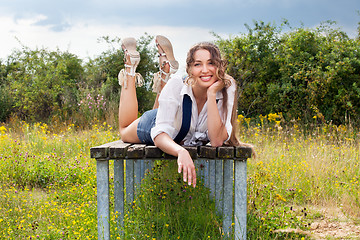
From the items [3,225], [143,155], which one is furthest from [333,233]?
[3,225]

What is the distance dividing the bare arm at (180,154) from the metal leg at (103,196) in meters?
0.47

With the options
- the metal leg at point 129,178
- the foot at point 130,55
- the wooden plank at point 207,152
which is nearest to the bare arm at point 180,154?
the wooden plank at point 207,152

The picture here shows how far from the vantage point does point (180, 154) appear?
259cm

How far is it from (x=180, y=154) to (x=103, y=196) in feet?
2.51

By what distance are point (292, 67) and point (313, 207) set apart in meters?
5.78

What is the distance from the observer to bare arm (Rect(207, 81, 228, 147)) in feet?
9.36

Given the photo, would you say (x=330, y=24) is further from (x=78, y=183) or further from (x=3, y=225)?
(x=3, y=225)

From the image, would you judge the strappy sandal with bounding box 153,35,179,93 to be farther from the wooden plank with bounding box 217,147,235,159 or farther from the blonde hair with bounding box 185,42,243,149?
the wooden plank with bounding box 217,147,235,159

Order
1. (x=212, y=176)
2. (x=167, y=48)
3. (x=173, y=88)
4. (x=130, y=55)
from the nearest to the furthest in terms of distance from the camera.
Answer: (x=173, y=88) < (x=130, y=55) < (x=212, y=176) < (x=167, y=48)

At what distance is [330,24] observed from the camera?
34.7 ft

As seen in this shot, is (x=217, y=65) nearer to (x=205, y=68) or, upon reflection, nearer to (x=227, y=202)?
(x=205, y=68)

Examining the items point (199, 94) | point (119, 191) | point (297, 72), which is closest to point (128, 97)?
point (119, 191)

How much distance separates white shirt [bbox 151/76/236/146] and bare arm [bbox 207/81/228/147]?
10 centimetres

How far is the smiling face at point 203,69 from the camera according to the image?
9.46 feet
